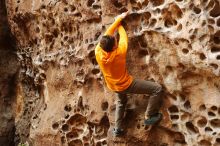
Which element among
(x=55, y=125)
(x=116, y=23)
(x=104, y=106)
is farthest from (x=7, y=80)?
(x=116, y=23)

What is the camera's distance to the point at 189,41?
4.47 metres

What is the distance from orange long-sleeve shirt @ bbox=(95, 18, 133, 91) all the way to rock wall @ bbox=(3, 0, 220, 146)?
31 centimetres

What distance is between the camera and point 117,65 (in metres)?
4.63

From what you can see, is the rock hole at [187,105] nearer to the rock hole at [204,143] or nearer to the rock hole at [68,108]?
the rock hole at [204,143]

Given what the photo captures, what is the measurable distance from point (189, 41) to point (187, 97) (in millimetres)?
567

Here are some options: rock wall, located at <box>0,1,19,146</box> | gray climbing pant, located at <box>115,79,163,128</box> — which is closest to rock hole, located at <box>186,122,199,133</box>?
gray climbing pant, located at <box>115,79,163,128</box>

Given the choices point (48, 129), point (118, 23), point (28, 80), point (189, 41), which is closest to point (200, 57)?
point (189, 41)

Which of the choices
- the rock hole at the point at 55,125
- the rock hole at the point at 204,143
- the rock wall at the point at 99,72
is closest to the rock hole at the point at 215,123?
the rock wall at the point at 99,72

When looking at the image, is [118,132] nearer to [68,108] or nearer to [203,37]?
[68,108]

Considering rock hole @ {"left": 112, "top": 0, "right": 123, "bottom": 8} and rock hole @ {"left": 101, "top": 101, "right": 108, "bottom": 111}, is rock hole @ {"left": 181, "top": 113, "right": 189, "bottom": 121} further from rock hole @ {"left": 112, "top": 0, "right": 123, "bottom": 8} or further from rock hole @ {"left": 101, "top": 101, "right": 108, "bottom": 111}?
rock hole @ {"left": 112, "top": 0, "right": 123, "bottom": 8}

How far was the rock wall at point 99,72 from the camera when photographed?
4.45 metres

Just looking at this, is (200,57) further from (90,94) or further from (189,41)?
(90,94)

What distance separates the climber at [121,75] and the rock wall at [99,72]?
0.43ft

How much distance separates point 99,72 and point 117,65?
80 cm
